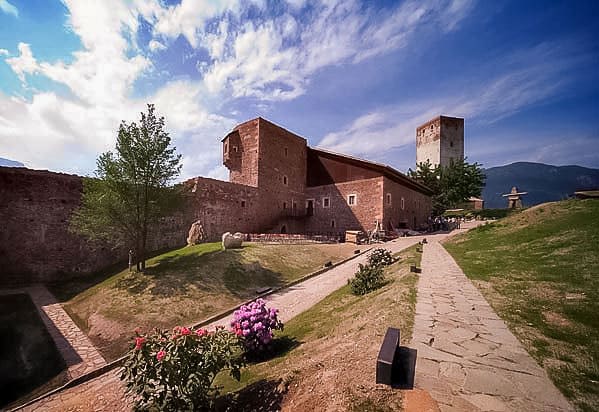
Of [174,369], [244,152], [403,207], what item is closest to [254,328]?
[174,369]

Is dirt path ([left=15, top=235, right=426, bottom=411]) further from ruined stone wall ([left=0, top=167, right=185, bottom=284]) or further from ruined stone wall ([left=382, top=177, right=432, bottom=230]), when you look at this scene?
ruined stone wall ([left=382, top=177, right=432, bottom=230])

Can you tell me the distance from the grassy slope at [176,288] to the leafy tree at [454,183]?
99.0 ft

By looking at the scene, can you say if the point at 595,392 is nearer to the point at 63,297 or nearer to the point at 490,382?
the point at 490,382

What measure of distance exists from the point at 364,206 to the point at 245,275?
1760 cm

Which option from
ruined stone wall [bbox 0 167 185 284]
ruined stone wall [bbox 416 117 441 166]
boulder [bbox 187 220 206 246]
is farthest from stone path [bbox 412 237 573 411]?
ruined stone wall [bbox 416 117 441 166]

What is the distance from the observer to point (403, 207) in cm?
3086

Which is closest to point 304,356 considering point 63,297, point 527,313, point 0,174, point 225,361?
point 225,361

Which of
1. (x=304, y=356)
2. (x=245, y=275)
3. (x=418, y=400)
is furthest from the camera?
(x=245, y=275)

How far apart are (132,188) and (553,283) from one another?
19072mm

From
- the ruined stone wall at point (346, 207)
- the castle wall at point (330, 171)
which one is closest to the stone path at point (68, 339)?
the ruined stone wall at point (346, 207)

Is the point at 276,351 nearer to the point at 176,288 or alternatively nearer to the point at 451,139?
the point at 176,288

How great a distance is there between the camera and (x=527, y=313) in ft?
18.0

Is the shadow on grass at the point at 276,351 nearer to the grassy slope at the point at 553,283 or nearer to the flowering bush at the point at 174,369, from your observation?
the flowering bush at the point at 174,369

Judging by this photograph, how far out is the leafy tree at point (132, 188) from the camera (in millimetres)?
14562
